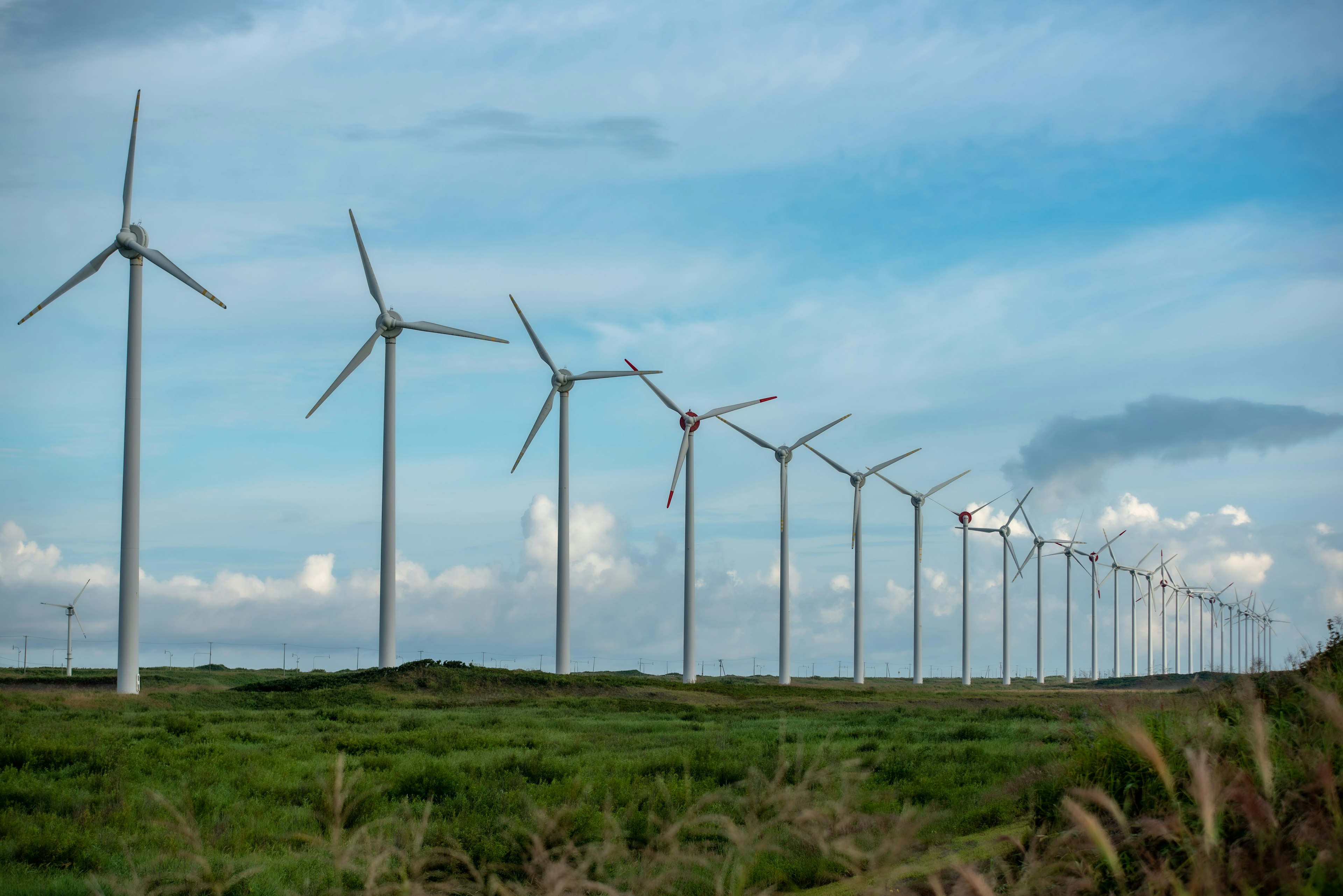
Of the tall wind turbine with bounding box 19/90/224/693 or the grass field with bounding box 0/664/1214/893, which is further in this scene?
the tall wind turbine with bounding box 19/90/224/693

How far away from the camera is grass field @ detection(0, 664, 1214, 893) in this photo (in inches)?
610

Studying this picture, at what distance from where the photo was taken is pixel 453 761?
23.6 metres

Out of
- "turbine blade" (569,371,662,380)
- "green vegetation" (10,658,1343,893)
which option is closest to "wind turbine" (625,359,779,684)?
"turbine blade" (569,371,662,380)

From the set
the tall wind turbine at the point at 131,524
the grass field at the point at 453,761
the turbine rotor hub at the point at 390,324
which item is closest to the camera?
the grass field at the point at 453,761

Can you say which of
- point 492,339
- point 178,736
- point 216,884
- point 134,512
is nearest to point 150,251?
point 134,512

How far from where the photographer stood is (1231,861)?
7230 mm

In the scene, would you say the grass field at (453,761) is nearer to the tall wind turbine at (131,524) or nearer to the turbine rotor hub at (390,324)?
the tall wind turbine at (131,524)

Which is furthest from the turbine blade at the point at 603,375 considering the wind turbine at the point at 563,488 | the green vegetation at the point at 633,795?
the green vegetation at the point at 633,795

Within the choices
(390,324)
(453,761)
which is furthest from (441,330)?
(453,761)

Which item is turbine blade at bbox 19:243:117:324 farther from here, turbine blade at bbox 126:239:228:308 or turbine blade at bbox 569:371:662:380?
turbine blade at bbox 569:371:662:380

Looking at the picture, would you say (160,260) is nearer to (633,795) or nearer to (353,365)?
(353,365)

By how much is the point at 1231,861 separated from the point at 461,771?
1659 cm

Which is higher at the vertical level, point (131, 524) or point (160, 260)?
point (160, 260)

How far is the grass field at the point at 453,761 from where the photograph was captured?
15484 mm
